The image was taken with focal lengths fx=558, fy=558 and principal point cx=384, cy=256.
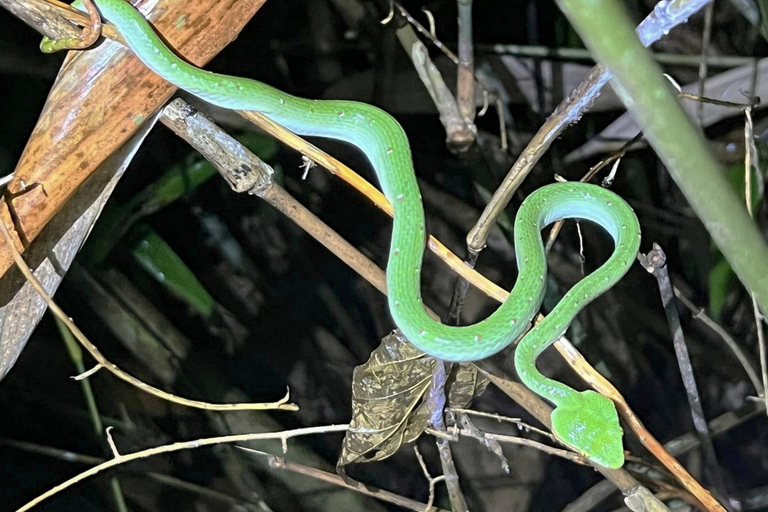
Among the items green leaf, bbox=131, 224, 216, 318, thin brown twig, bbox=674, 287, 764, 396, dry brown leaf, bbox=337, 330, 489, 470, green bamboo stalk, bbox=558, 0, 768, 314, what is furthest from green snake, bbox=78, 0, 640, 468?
green leaf, bbox=131, 224, 216, 318

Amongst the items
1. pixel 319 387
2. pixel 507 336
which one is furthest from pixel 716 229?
pixel 319 387

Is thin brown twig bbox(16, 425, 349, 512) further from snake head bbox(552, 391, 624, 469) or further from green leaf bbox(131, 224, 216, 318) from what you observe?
green leaf bbox(131, 224, 216, 318)

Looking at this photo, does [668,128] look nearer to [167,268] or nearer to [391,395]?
[391,395]

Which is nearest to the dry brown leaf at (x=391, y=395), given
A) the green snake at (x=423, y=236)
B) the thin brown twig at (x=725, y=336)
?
the green snake at (x=423, y=236)

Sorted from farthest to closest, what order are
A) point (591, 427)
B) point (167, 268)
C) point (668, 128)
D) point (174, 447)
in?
point (167, 268) < point (591, 427) < point (174, 447) < point (668, 128)

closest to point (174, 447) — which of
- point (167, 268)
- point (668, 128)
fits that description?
point (167, 268)

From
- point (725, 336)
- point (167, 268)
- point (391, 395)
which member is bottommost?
point (725, 336)

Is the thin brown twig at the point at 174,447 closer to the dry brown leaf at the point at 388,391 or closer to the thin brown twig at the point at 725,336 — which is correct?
the dry brown leaf at the point at 388,391
